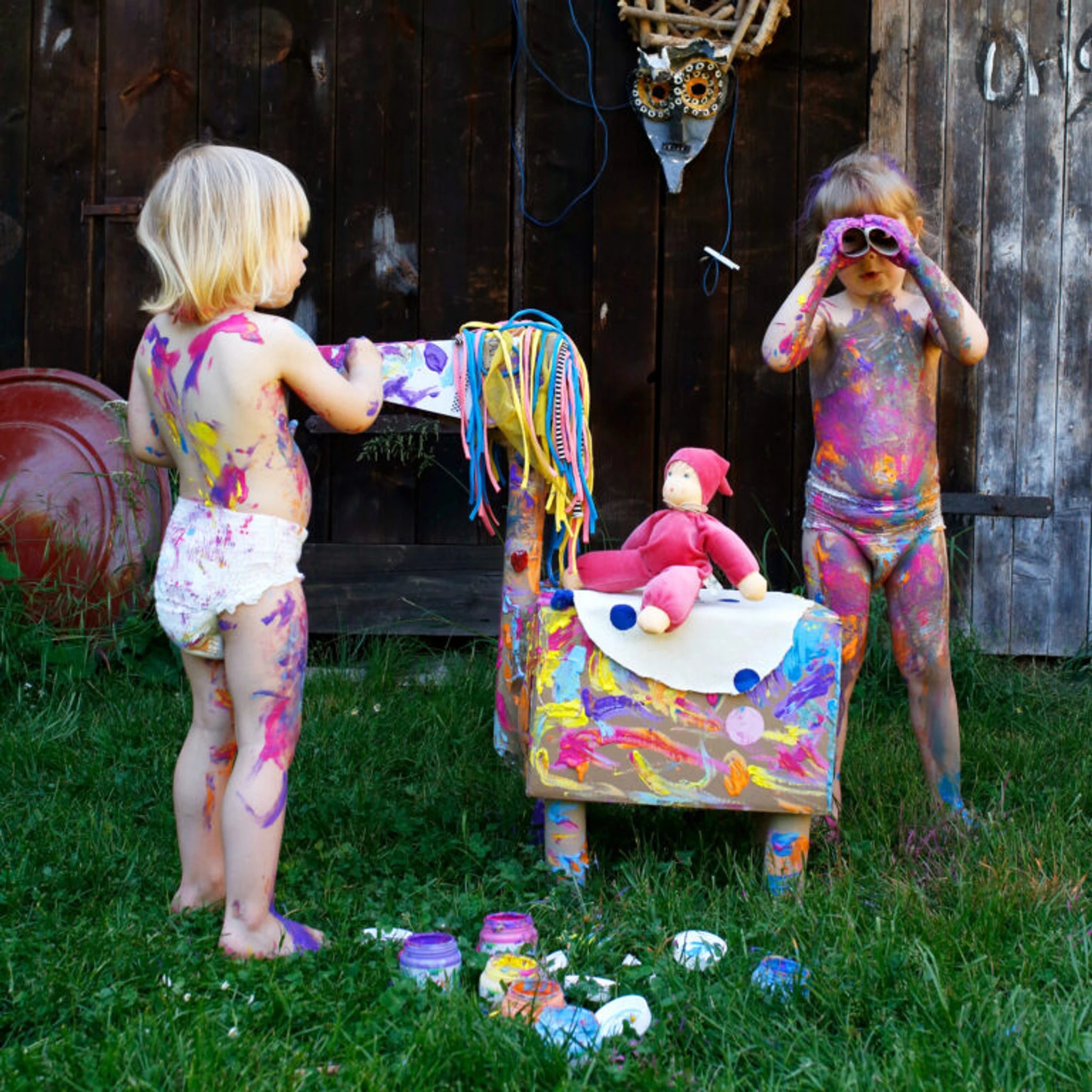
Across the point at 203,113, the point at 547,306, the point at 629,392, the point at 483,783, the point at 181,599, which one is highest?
the point at 203,113

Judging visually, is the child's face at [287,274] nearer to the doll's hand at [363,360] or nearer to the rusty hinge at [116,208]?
the doll's hand at [363,360]

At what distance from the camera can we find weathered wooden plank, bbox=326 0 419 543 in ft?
14.7

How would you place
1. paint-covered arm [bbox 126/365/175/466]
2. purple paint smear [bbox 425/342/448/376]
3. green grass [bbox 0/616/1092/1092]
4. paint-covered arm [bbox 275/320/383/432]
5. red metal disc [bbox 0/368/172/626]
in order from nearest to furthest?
1. green grass [bbox 0/616/1092/1092]
2. paint-covered arm [bbox 275/320/383/432]
3. paint-covered arm [bbox 126/365/175/466]
4. purple paint smear [bbox 425/342/448/376]
5. red metal disc [bbox 0/368/172/626]

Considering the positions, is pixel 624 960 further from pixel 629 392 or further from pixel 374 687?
pixel 629 392

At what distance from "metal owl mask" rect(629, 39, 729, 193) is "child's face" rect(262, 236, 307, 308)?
7.40 ft

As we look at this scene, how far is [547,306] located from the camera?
4.46m

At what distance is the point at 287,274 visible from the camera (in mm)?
2338

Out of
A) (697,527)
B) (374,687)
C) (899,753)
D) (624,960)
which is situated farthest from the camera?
(374,687)

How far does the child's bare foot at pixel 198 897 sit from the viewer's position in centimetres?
239

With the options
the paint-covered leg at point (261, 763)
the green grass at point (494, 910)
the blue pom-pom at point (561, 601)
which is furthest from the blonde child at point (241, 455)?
the blue pom-pom at point (561, 601)

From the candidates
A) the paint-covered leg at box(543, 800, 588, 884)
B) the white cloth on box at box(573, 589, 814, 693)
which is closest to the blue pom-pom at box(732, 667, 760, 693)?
the white cloth on box at box(573, 589, 814, 693)

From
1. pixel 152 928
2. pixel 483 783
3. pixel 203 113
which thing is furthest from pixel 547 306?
pixel 152 928

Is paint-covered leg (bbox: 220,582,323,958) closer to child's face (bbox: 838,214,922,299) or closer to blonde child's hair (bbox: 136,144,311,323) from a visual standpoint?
blonde child's hair (bbox: 136,144,311,323)

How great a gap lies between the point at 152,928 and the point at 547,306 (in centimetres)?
277
